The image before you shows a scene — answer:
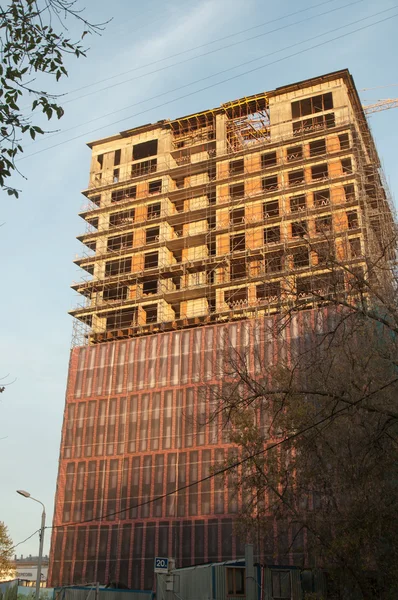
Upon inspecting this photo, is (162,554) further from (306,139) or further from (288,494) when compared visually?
(306,139)

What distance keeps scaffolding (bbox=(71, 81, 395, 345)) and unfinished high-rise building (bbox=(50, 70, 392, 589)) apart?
0.57 ft

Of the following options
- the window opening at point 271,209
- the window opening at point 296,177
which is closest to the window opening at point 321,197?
the window opening at point 296,177

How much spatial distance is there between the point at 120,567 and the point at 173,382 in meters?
16.4

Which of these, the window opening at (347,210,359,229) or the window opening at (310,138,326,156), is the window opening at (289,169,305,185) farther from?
the window opening at (347,210,359,229)

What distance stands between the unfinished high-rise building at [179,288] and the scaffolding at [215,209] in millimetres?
172

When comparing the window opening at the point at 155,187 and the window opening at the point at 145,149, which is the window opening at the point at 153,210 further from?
the window opening at the point at 145,149

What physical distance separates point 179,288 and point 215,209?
9.10m

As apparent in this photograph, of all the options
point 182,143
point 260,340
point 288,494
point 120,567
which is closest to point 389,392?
point 288,494

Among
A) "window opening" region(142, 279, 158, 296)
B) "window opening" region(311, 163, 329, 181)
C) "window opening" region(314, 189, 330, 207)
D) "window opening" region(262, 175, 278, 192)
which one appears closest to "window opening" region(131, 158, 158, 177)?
"window opening" region(142, 279, 158, 296)

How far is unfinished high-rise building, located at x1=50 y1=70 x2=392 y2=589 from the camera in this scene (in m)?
56.3

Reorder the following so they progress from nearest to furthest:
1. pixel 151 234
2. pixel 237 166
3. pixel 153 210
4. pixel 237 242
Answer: pixel 237 242 → pixel 237 166 → pixel 151 234 → pixel 153 210

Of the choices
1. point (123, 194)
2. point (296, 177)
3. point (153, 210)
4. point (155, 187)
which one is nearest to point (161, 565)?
point (296, 177)

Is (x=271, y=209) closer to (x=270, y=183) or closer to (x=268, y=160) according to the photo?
(x=270, y=183)

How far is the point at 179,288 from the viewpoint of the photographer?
70.1 meters
